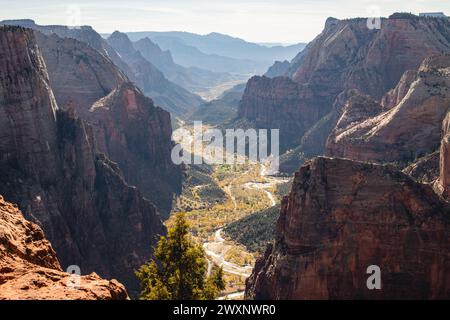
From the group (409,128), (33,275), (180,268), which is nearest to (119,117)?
(409,128)

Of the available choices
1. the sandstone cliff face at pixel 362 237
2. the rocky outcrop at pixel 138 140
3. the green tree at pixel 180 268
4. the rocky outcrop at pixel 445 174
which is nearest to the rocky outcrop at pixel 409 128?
the rocky outcrop at pixel 445 174

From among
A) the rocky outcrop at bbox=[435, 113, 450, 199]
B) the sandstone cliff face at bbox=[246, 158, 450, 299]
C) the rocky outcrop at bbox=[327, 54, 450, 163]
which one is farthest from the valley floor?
the rocky outcrop at bbox=[435, 113, 450, 199]

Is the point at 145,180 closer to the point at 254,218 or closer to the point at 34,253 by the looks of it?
the point at 254,218

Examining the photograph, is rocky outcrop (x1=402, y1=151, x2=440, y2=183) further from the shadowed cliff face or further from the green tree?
the green tree

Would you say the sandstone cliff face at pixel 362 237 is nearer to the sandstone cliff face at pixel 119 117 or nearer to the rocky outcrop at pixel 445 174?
the rocky outcrop at pixel 445 174

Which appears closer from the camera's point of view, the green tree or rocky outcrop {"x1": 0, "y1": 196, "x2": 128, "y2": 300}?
rocky outcrop {"x1": 0, "y1": 196, "x2": 128, "y2": 300}
